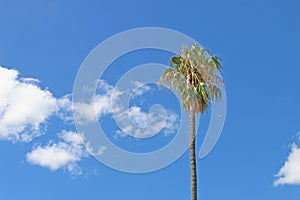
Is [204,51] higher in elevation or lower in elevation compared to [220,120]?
higher

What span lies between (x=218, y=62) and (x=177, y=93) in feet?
11.3

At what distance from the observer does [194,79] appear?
2905cm

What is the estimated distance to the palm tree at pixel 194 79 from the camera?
28594 mm

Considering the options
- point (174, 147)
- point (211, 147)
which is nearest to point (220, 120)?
point (211, 147)

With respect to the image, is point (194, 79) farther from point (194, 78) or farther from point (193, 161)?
Result: point (193, 161)

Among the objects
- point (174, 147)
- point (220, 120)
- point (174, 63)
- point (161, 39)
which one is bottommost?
point (174, 147)

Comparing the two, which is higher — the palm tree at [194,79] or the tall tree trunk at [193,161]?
the palm tree at [194,79]

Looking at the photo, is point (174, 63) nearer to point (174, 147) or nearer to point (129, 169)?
point (174, 147)

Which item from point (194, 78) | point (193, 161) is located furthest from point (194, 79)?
point (193, 161)

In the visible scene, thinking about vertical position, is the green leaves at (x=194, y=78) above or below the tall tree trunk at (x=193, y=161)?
above

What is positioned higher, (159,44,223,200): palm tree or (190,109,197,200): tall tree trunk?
(159,44,223,200): palm tree

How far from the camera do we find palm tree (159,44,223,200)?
2859 centimetres

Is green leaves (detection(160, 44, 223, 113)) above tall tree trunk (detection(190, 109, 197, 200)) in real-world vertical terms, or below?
above

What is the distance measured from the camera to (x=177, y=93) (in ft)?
95.1
